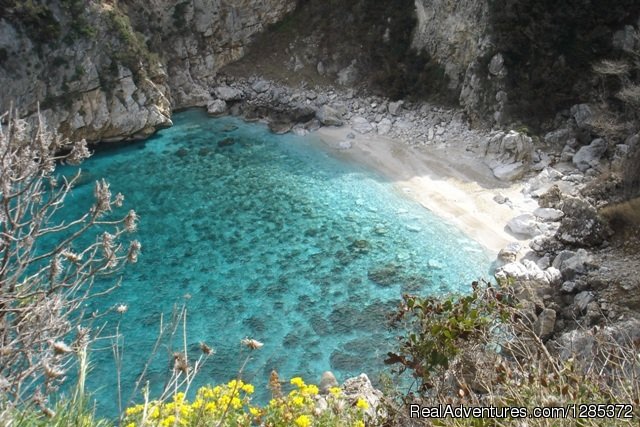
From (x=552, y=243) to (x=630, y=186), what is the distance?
10.8 feet

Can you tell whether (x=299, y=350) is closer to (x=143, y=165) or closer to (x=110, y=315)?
(x=110, y=315)

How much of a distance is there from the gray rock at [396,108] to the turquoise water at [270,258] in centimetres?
482

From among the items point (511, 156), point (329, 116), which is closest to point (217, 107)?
point (329, 116)

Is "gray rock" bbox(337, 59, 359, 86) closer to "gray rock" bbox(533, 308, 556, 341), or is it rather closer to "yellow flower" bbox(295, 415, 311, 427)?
"gray rock" bbox(533, 308, 556, 341)

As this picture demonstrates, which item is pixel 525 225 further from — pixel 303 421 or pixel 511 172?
pixel 303 421

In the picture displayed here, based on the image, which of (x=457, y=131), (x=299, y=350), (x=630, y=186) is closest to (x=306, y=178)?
(x=457, y=131)

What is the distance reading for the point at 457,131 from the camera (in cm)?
2655

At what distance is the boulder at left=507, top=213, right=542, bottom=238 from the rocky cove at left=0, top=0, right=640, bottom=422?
0.07 meters

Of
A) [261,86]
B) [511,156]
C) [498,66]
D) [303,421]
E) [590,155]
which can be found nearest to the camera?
[303,421]

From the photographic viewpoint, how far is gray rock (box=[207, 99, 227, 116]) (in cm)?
3194

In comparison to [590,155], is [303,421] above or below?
above

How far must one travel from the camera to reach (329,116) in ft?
96.6

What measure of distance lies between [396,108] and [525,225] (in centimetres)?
1188

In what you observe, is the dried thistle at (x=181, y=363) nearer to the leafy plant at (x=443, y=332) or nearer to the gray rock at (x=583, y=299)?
the leafy plant at (x=443, y=332)
